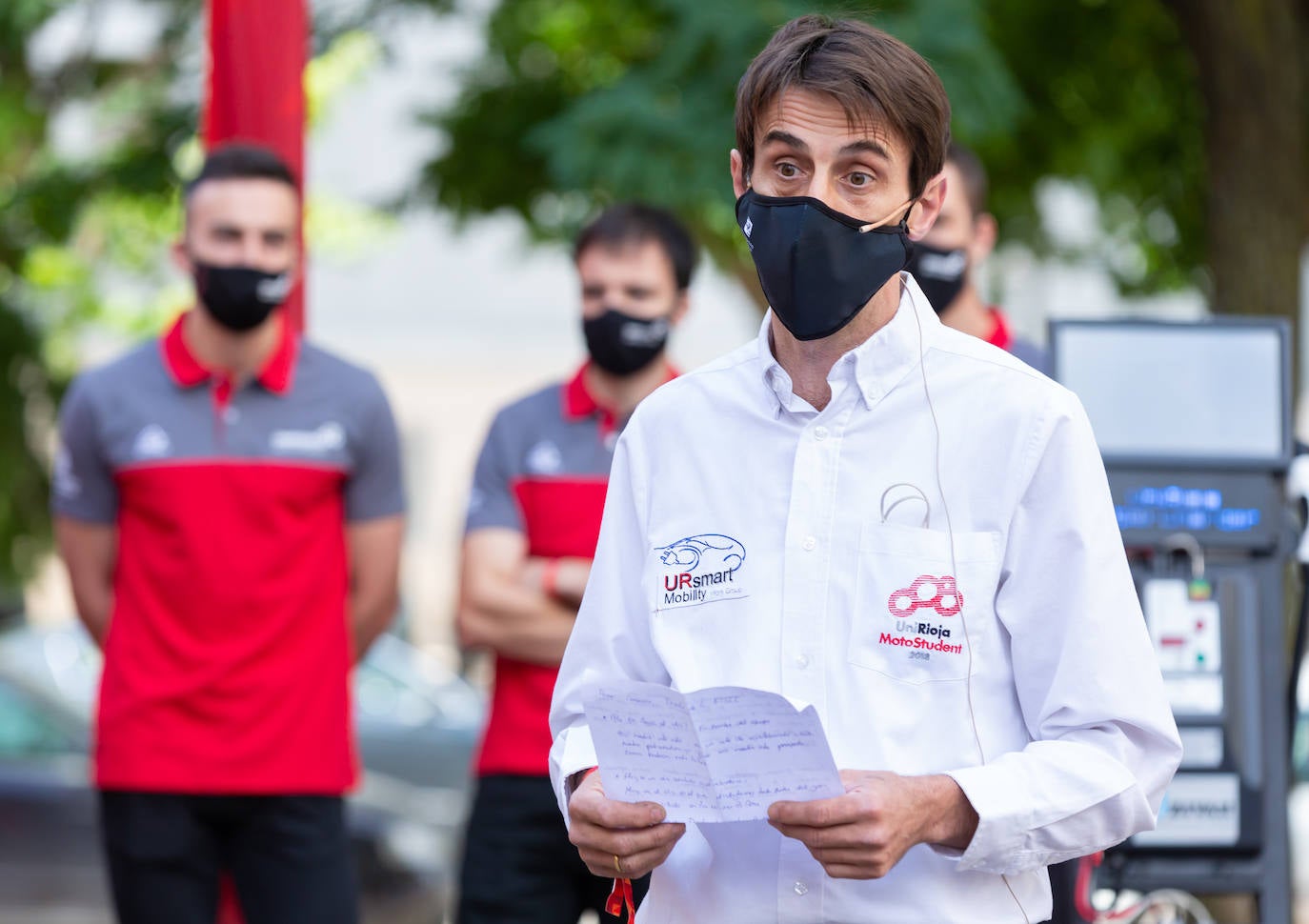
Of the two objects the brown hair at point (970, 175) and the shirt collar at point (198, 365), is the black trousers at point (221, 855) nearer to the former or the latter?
the shirt collar at point (198, 365)

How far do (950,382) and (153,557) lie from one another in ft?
8.13

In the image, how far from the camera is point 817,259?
243cm

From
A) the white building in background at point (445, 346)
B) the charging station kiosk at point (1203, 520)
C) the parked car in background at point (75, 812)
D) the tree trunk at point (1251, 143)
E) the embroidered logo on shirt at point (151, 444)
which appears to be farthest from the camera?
the white building in background at point (445, 346)

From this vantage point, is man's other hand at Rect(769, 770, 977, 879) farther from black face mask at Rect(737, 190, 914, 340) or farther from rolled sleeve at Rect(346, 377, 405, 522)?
rolled sleeve at Rect(346, 377, 405, 522)

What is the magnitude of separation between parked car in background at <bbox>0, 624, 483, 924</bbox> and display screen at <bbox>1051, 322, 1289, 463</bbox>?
Result: 14.7 ft

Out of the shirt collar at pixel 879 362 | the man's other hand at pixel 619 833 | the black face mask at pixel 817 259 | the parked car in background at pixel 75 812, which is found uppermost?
the black face mask at pixel 817 259

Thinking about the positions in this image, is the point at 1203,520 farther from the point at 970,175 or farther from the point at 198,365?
the point at 198,365

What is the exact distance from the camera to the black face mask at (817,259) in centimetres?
244

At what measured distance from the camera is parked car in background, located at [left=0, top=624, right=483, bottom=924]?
328 inches

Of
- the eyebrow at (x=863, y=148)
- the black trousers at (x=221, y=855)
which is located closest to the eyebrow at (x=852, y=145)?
the eyebrow at (x=863, y=148)

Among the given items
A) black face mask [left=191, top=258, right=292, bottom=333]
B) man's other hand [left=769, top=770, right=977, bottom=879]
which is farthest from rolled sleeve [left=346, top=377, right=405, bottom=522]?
man's other hand [left=769, top=770, right=977, bottom=879]

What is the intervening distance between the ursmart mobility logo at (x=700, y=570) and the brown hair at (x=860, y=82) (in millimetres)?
550

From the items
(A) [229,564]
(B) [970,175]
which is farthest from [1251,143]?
(A) [229,564]

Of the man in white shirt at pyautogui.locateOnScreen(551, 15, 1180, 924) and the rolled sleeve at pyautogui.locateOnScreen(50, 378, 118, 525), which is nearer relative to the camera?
the man in white shirt at pyautogui.locateOnScreen(551, 15, 1180, 924)
